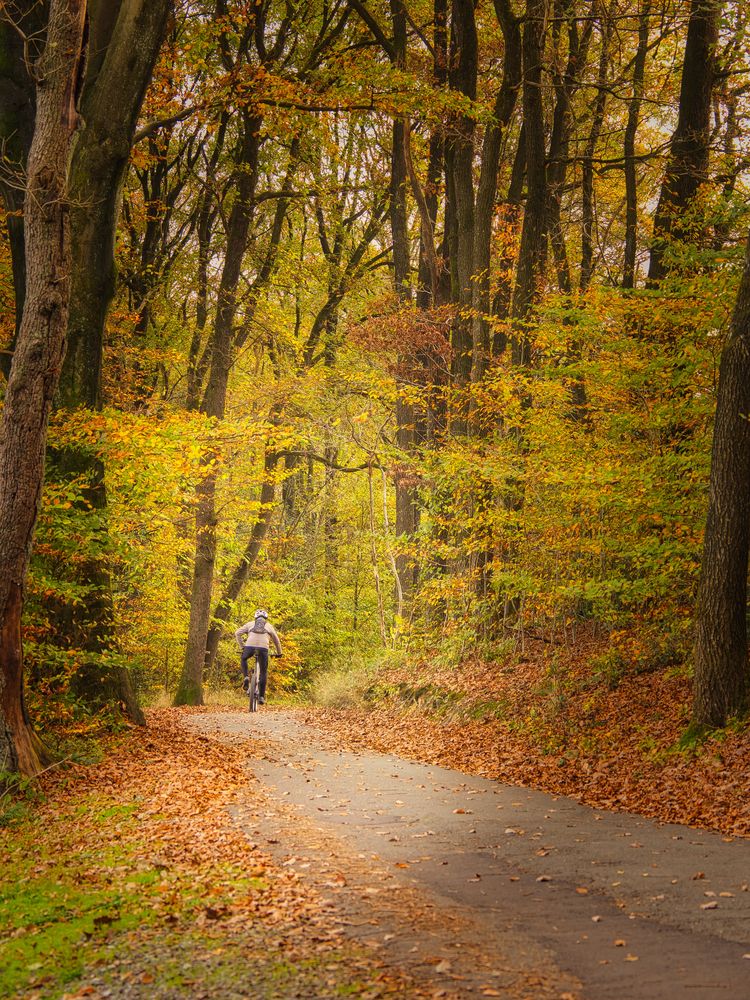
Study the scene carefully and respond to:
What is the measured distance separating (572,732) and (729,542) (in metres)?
3.66

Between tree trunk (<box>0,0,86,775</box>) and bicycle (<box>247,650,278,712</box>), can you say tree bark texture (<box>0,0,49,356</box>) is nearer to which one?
tree trunk (<box>0,0,86,775</box>)

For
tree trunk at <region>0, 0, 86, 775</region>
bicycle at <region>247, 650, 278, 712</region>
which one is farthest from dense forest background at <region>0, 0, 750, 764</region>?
bicycle at <region>247, 650, 278, 712</region>

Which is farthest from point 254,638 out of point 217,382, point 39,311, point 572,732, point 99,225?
point 39,311

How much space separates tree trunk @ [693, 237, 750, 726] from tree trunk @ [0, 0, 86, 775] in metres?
7.39

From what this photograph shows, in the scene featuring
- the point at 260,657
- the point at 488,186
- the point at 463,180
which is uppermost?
the point at 463,180

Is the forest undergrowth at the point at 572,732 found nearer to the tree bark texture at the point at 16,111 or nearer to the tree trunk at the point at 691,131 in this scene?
the tree trunk at the point at 691,131

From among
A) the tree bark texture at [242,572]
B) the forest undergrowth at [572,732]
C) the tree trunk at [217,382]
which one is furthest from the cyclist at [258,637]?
the tree bark texture at [242,572]

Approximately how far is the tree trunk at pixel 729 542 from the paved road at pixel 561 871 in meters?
2.19

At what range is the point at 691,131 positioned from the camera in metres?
14.5

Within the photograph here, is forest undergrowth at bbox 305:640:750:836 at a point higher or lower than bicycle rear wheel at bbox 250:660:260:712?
higher

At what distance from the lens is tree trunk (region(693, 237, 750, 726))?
1006 cm

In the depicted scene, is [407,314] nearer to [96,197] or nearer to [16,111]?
[96,197]

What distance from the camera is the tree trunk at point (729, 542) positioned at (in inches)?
396

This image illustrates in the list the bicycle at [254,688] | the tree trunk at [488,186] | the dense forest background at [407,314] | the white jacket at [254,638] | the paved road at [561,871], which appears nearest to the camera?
the paved road at [561,871]
